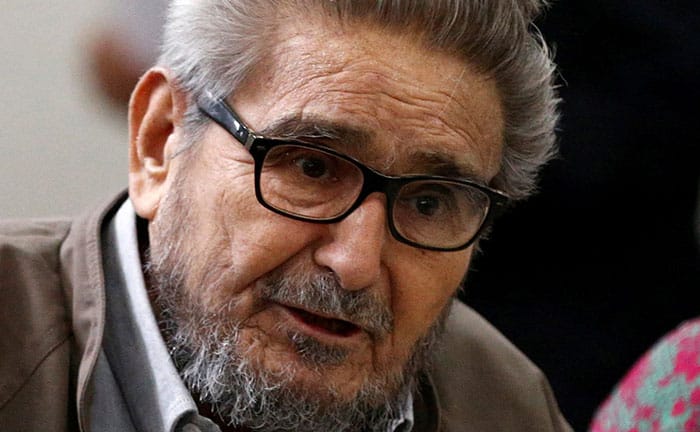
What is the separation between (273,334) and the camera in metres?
1.82

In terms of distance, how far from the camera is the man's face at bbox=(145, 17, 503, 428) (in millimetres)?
1799

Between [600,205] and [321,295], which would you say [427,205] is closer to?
[321,295]

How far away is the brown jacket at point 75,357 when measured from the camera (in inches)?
69.4

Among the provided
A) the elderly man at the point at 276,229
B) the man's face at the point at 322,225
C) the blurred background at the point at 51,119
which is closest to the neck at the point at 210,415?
the elderly man at the point at 276,229

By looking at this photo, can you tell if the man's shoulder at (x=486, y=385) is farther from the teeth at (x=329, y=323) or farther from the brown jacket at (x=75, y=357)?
the teeth at (x=329, y=323)

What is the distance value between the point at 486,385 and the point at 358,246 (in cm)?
61

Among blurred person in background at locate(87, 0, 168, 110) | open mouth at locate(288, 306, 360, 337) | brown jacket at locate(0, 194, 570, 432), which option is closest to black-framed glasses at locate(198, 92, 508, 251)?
open mouth at locate(288, 306, 360, 337)

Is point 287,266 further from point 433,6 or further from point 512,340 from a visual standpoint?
point 512,340

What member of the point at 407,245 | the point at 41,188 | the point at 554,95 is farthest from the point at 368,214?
the point at 41,188

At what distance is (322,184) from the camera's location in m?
1.84

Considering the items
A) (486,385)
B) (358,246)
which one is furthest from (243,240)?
(486,385)

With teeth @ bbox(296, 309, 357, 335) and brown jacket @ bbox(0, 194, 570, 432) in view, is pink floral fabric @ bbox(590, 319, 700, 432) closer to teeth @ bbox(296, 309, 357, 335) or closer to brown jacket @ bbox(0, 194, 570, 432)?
brown jacket @ bbox(0, 194, 570, 432)

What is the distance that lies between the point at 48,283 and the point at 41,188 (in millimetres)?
1619

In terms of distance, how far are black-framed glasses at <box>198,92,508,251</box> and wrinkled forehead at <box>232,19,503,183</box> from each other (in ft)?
0.07
